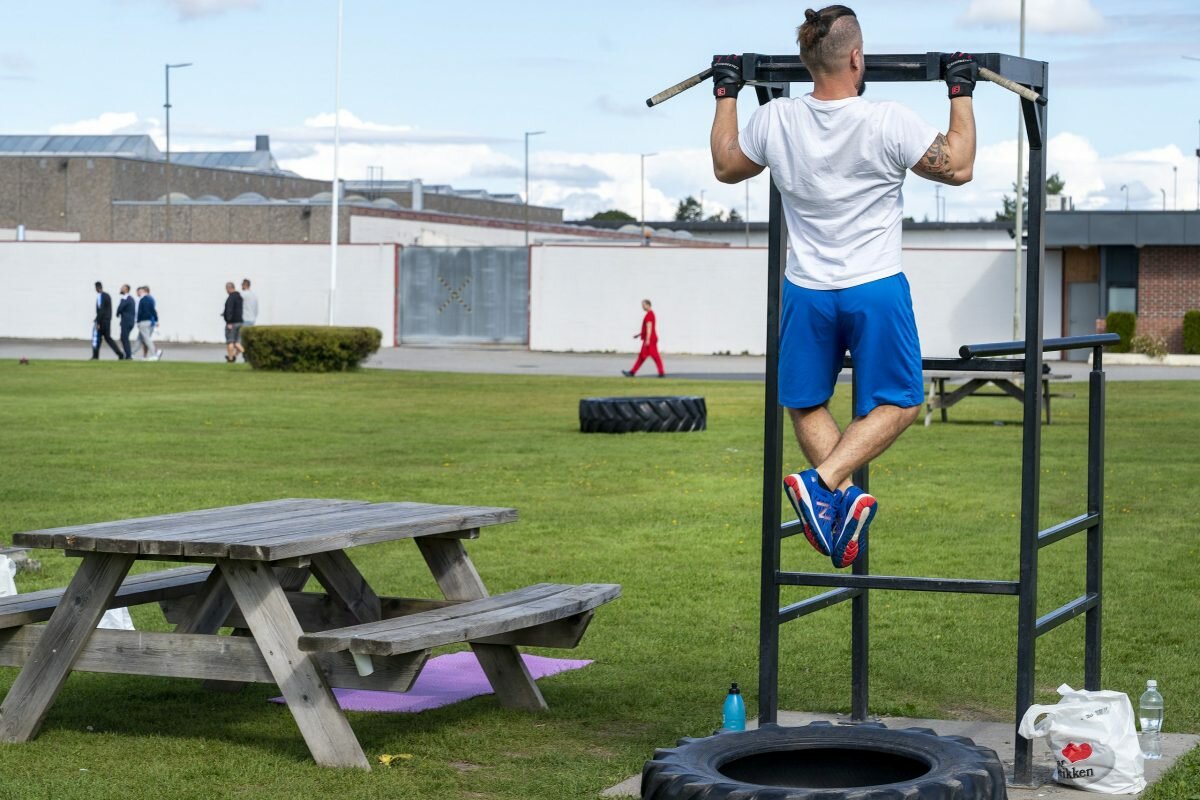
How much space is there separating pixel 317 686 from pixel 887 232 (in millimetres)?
2187

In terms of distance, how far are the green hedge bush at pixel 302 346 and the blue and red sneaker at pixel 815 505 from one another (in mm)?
27197

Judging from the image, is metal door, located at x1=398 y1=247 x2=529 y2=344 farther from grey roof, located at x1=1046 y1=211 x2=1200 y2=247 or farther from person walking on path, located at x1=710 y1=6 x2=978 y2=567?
person walking on path, located at x1=710 y1=6 x2=978 y2=567

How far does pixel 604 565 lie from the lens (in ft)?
29.9

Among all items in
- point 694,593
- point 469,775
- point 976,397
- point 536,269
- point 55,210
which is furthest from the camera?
point 55,210

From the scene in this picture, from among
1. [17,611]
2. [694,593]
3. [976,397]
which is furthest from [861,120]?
[976,397]

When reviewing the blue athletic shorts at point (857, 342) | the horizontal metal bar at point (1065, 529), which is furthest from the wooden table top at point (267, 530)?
the horizontal metal bar at point (1065, 529)

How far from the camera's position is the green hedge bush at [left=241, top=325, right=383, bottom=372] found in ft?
102

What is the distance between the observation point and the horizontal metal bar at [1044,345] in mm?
4891

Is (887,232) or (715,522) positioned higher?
(887,232)

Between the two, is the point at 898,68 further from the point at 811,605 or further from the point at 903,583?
the point at 811,605

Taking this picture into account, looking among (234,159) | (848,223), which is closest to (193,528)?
(848,223)

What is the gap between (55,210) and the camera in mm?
70000

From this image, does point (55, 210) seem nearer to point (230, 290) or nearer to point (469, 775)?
point (230, 290)

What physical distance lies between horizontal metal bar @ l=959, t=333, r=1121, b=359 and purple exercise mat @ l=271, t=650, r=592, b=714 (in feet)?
7.72
